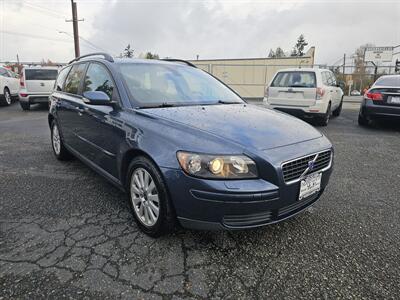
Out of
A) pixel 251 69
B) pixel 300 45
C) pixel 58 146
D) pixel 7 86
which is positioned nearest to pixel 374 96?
pixel 58 146

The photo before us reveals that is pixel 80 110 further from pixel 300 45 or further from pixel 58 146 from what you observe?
pixel 300 45

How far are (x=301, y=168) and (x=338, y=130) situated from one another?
616 centimetres

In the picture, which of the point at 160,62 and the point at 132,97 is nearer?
the point at 132,97

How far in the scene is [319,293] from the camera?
6.36ft

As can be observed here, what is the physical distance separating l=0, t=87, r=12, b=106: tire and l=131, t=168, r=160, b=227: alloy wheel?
39.2ft

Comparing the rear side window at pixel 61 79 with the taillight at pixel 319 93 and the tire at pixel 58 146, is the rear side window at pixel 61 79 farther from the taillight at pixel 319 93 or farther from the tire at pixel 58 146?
the taillight at pixel 319 93

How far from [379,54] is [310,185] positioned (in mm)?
36943

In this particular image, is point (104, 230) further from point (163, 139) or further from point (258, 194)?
point (258, 194)

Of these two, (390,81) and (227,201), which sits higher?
(390,81)

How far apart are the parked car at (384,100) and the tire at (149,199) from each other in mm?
6705

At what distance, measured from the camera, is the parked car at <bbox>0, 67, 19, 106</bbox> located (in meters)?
11.7

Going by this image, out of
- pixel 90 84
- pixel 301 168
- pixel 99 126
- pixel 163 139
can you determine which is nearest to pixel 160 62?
pixel 90 84

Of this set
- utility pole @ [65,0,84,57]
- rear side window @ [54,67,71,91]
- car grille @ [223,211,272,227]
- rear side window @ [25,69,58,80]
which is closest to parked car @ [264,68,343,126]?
rear side window @ [54,67,71,91]

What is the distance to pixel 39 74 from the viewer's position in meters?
11.0
